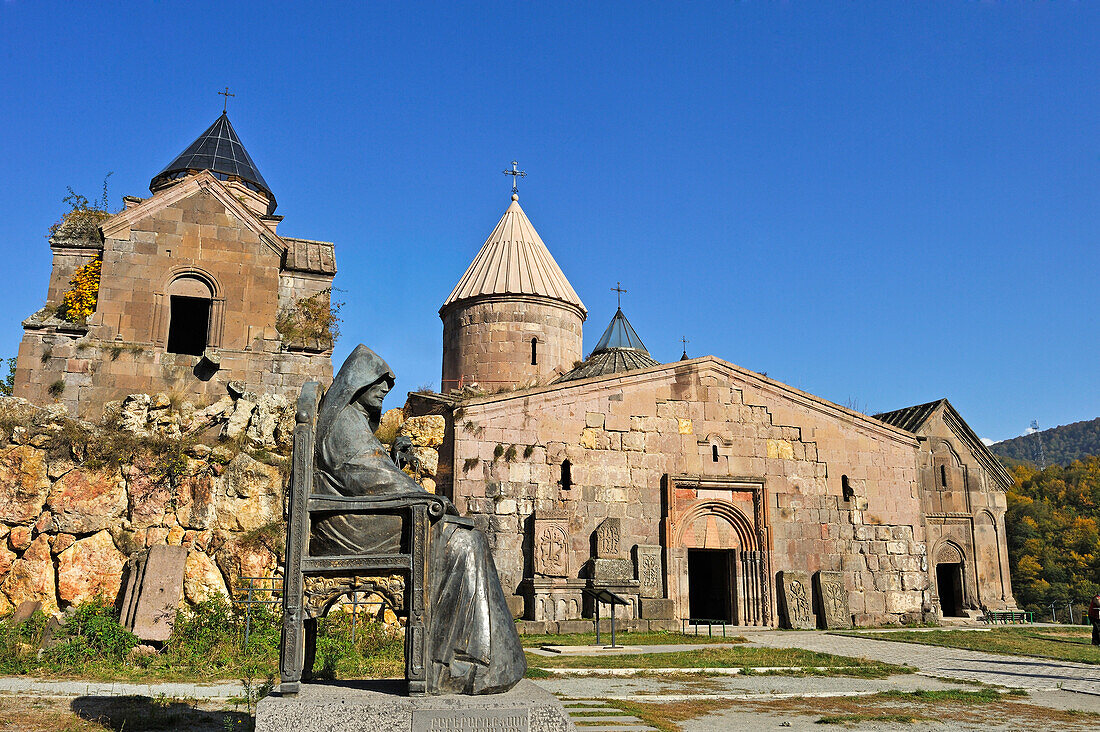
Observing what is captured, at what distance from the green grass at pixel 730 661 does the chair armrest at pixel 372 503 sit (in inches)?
207

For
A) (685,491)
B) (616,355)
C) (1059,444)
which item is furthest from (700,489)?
(1059,444)

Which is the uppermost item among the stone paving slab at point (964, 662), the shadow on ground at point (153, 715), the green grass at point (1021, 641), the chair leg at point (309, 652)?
the chair leg at point (309, 652)

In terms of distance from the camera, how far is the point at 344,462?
470 centimetres

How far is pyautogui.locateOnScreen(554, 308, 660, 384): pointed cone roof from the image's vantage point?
2039 cm

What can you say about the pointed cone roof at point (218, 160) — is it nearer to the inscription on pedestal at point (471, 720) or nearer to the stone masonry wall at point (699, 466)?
the stone masonry wall at point (699, 466)

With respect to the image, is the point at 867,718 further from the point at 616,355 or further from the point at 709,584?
the point at 616,355

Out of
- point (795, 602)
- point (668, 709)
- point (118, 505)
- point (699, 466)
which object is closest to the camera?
point (668, 709)

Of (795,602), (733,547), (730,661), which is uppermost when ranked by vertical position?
(733,547)

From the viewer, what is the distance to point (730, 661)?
33.4 feet

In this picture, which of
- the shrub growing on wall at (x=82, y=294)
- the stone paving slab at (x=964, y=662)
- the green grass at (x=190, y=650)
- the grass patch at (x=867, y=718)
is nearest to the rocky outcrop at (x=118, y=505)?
the green grass at (x=190, y=650)

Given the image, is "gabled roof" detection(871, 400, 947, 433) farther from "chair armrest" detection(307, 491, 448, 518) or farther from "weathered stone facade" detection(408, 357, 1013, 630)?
"chair armrest" detection(307, 491, 448, 518)

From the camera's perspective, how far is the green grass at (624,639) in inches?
504

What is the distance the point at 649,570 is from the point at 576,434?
2.88 m

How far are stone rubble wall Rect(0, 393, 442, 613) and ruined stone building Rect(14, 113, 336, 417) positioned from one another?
2.64 feet
